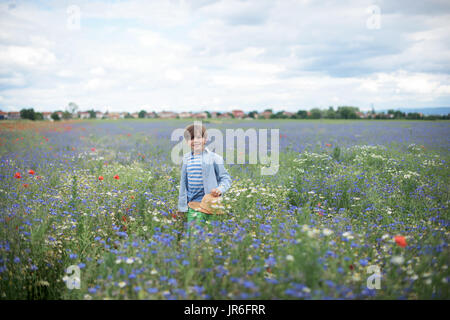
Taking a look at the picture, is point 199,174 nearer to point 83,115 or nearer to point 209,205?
point 209,205

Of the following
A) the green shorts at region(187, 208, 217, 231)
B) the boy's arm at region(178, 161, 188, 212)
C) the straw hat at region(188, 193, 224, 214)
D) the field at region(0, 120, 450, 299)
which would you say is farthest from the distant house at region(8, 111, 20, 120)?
the straw hat at region(188, 193, 224, 214)

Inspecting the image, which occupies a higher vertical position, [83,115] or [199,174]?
[83,115]

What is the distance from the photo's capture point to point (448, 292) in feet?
7.68

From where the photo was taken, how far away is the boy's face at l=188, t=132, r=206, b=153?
3996 millimetres

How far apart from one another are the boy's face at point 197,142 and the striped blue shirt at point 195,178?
4.8 inches

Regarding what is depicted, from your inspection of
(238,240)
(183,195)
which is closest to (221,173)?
(183,195)

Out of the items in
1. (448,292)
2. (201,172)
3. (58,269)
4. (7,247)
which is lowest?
(58,269)

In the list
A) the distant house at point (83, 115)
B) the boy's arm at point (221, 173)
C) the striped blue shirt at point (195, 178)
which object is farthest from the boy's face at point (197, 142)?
the distant house at point (83, 115)

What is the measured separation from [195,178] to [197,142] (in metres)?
0.56

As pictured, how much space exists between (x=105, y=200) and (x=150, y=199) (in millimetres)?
960

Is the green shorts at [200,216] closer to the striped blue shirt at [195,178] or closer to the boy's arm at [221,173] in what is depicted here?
the striped blue shirt at [195,178]

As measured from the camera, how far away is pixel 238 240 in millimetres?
2818
